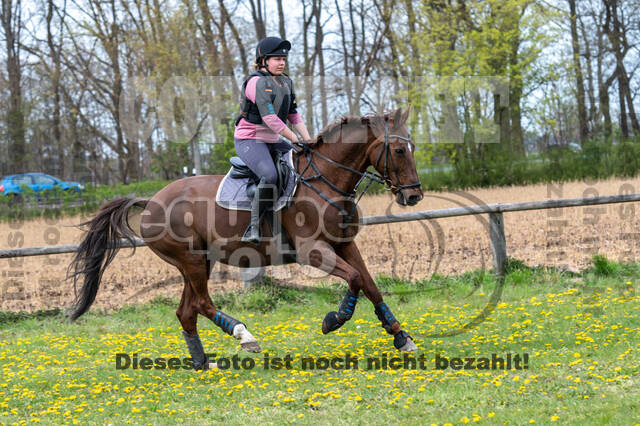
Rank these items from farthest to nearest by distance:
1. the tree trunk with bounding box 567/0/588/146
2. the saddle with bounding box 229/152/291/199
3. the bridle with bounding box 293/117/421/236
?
the tree trunk with bounding box 567/0/588/146 < the saddle with bounding box 229/152/291/199 < the bridle with bounding box 293/117/421/236

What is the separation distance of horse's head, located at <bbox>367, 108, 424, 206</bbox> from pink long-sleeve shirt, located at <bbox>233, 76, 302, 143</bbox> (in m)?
0.89

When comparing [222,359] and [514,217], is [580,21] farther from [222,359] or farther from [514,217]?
[222,359]

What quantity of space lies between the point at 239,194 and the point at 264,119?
0.81 m

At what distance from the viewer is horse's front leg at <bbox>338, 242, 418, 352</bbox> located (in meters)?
6.11

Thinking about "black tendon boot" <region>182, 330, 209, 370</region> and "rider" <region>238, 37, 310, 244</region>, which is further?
"black tendon boot" <region>182, 330, 209, 370</region>

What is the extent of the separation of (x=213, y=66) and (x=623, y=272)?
65.2 ft

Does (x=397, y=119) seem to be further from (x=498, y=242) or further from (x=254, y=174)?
(x=498, y=242)

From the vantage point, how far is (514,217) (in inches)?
516

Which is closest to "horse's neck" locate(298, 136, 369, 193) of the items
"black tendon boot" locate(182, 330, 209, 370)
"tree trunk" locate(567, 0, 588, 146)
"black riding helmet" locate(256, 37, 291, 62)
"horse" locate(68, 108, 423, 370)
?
"horse" locate(68, 108, 423, 370)

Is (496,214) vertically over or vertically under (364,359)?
over

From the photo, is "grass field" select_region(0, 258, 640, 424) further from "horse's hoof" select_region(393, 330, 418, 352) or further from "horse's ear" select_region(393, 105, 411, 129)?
"horse's ear" select_region(393, 105, 411, 129)

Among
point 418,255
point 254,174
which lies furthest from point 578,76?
point 254,174

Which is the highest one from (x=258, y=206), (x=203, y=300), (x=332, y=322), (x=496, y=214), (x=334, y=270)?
(x=258, y=206)

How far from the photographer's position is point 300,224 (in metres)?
6.12
